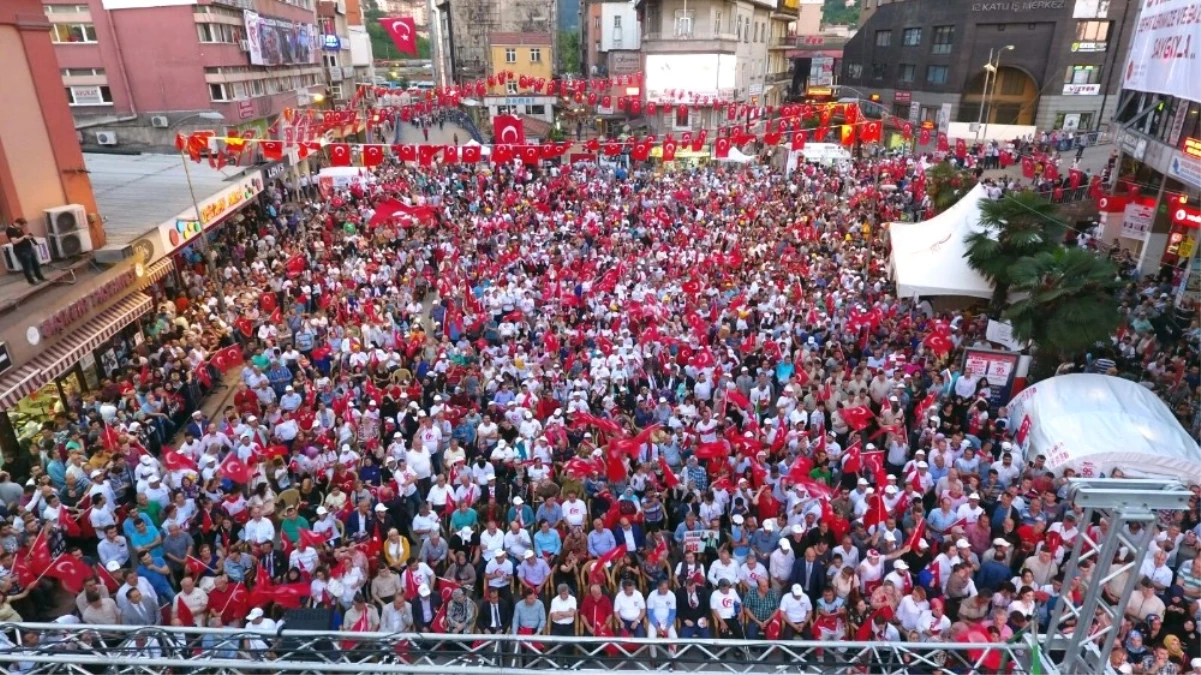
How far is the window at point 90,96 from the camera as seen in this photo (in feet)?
94.9

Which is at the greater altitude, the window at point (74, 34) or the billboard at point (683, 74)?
the window at point (74, 34)

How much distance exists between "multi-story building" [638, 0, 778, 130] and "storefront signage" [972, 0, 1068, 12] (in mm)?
16633

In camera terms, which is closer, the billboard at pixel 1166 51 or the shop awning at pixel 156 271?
the shop awning at pixel 156 271

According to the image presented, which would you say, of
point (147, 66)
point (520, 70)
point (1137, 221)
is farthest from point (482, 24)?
point (1137, 221)

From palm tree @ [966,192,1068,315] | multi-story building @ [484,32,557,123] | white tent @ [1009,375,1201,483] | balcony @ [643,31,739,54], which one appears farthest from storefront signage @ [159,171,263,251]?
multi-story building @ [484,32,557,123]

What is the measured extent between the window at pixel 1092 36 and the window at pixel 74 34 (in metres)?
54.4

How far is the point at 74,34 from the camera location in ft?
93.9

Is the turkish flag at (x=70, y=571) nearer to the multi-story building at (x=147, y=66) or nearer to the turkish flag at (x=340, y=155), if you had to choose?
the turkish flag at (x=340, y=155)

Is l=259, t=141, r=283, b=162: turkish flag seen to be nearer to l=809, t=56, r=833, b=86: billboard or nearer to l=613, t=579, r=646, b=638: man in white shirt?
l=613, t=579, r=646, b=638: man in white shirt

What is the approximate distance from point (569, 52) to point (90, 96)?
191 feet

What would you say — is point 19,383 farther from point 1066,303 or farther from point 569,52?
point 569,52

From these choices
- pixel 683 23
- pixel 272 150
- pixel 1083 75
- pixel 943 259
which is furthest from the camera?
pixel 1083 75

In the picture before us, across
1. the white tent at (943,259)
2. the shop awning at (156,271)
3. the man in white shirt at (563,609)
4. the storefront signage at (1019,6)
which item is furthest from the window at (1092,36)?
the man in white shirt at (563,609)

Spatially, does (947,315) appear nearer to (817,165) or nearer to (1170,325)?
(1170,325)
